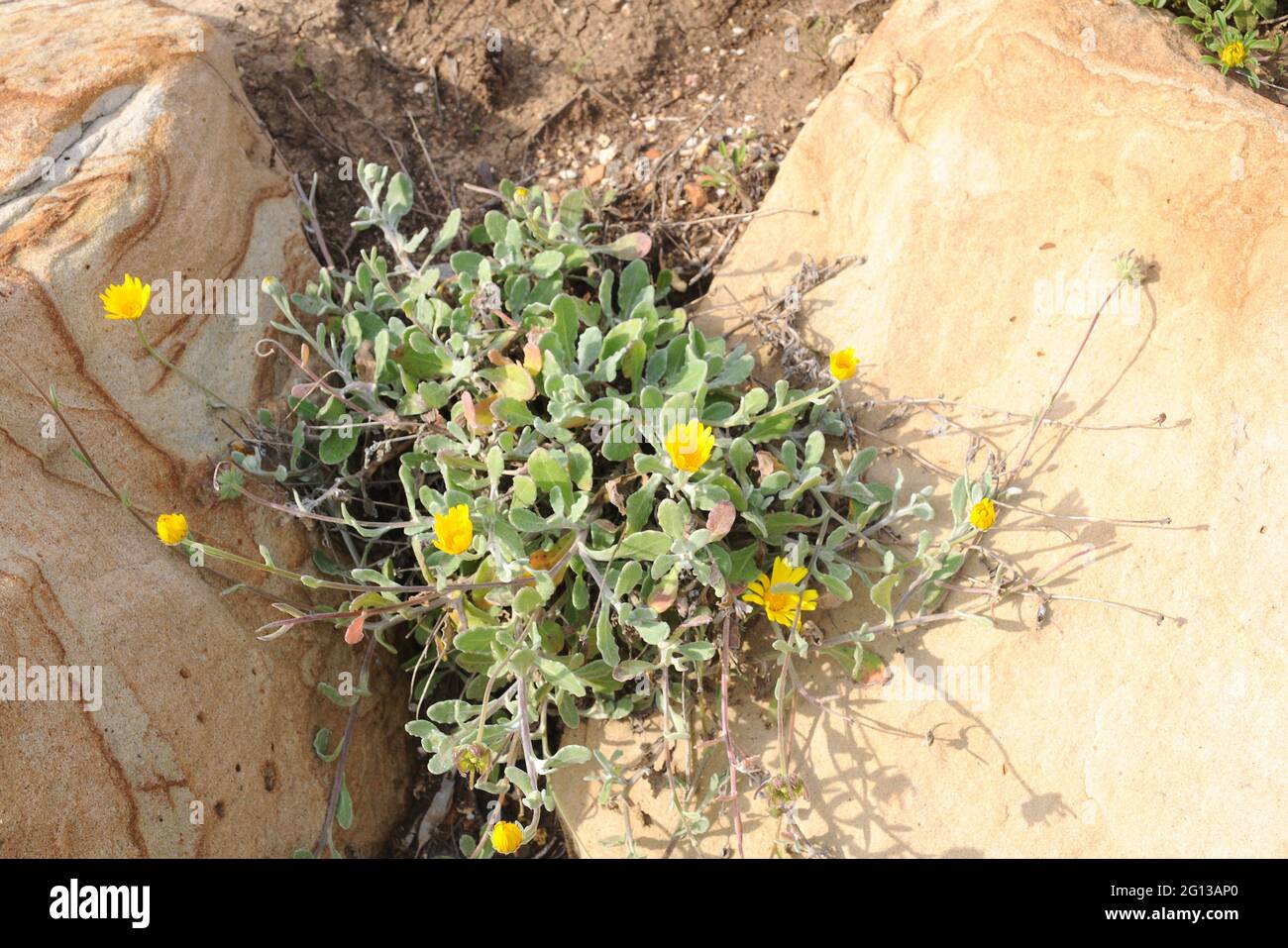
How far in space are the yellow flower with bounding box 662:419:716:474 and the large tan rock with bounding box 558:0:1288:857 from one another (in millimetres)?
740

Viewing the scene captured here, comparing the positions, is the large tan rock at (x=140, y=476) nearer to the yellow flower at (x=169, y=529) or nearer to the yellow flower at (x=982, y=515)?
the yellow flower at (x=169, y=529)

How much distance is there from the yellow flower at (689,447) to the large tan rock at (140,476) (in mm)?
1215

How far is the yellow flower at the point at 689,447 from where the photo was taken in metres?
2.49

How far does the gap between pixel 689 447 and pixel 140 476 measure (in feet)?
4.95

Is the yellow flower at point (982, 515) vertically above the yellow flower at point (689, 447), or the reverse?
the yellow flower at point (689, 447)

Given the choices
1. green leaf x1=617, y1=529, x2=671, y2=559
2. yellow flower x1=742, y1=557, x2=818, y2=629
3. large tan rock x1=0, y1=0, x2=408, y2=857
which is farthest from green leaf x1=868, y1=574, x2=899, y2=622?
large tan rock x1=0, y1=0, x2=408, y2=857

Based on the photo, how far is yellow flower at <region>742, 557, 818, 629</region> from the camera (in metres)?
2.74

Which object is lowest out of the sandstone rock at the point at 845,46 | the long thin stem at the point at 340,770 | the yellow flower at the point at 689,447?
the long thin stem at the point at 340,770

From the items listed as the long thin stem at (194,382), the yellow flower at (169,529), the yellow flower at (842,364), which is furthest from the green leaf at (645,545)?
the long thin stem at (194,382)

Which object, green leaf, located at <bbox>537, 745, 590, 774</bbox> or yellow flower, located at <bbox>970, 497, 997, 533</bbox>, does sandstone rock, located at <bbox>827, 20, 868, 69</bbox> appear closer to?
yellow flower, located at <bbox>970, 497, 997, 533</bbox>

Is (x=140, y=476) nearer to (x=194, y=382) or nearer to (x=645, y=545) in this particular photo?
(x=194, y=382)

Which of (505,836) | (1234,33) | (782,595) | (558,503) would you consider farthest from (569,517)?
(1234,33)

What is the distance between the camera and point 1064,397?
2.98 metres

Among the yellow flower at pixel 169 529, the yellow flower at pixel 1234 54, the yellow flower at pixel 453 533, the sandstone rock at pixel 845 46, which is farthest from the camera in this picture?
the sandstone rock at pixel 845 46
